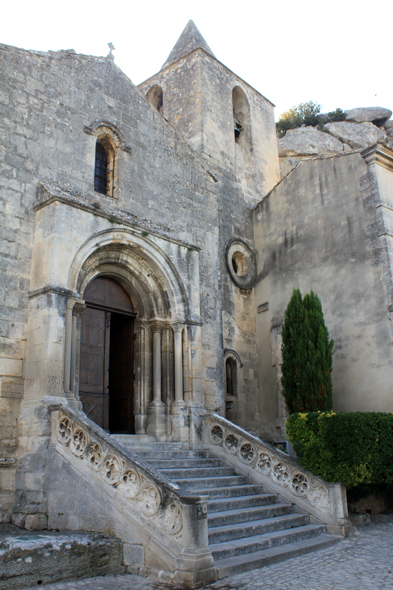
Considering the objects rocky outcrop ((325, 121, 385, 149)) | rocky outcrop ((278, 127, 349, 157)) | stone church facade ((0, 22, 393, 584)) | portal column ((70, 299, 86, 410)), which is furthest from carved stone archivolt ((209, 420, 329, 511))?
rocky outcrop ((325, 121, 385, 149))

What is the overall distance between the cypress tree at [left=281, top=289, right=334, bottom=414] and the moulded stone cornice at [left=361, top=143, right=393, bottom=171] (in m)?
3.54

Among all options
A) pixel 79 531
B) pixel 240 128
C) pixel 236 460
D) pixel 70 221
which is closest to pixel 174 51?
pixel 240 128

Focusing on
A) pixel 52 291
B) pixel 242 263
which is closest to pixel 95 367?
pixel 52 291

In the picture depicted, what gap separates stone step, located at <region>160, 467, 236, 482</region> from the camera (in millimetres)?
7340

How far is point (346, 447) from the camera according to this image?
291 inches

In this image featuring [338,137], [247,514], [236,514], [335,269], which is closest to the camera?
[236,514]

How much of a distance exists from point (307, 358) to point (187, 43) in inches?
463

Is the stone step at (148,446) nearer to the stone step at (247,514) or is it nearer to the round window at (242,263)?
the stone step at (247,514)

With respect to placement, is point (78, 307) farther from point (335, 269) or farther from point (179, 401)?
point (335, 269)

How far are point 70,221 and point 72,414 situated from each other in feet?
10.4

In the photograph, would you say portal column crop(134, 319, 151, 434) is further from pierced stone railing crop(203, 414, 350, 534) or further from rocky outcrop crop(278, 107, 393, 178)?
rocky outcrop crop(278, 107, 393, 178)

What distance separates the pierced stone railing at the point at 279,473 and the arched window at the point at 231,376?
135 inches

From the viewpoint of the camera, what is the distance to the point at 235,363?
1254cm

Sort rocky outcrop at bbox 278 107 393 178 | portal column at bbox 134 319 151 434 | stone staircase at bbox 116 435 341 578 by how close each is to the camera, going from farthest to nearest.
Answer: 1. rocky outcrop at bbox 278 107 393 178
2. portal column at bbox 134 319 151 434
3. stone staircase at bbox 116 435 341 578
